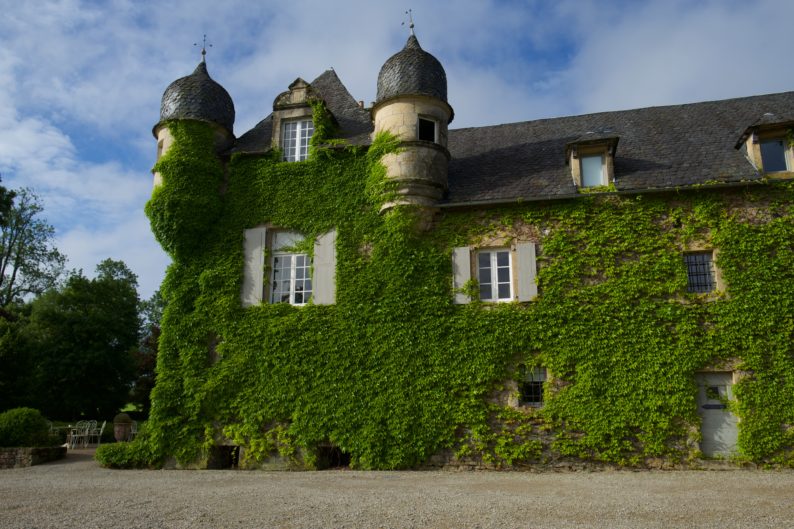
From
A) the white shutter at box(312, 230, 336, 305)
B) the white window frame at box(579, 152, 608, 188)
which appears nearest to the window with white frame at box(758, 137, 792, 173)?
the white window frame at box(579, 152, 608, 188)

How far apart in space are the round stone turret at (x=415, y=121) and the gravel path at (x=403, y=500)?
676cm

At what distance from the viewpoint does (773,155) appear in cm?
1410

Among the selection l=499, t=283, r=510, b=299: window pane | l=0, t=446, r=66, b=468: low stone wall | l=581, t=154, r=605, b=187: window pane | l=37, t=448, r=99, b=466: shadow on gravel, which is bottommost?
l=37, t=448, r=99, b=466: shadow on gravel

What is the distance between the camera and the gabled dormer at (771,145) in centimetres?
1386

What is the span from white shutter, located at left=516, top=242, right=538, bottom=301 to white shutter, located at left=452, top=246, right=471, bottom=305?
1.19 metres

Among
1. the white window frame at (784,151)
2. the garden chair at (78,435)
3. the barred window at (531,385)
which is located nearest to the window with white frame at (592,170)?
the white window frame at (784,151)

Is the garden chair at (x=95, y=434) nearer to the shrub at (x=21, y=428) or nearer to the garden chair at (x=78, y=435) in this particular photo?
the garden chair at (x=78, y=435)

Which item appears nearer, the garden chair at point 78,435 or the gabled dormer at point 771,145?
the gabled dormer at point 771,145

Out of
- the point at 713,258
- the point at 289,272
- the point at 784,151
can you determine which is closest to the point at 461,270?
the point at 289,272

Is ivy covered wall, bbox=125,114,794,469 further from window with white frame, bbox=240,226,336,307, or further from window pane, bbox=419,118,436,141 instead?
window pane, bbox=419,118,436,141

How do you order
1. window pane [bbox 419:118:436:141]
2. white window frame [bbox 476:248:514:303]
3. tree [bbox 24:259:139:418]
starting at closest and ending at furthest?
white window frame [bbox 476:248:514:303]
window pane [bbox 419:118:436:141]
tree [bbox 24:259:139:418]

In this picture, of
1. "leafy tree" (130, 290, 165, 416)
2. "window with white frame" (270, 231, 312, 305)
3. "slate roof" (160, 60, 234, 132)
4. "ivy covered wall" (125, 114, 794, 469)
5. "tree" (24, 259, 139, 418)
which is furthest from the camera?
"leafy tree" (130, 290, 165, 416)

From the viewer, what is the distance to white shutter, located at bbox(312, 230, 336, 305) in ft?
47.8

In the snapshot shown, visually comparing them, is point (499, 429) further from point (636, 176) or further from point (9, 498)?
point (9, 498)
